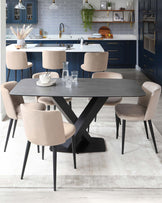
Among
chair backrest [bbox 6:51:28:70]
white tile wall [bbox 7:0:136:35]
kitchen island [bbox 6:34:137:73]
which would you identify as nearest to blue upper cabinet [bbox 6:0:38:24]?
white tile wall [bbox 7:0:136:35]

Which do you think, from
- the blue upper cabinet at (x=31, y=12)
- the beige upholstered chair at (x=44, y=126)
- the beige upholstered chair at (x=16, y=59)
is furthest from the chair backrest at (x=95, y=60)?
the blue upper cabinet at (x=31, y=12)

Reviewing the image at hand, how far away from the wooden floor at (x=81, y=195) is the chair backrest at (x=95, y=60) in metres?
3.61

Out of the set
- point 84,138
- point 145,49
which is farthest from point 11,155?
point 145,49

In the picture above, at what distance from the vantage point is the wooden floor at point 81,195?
3.05 meters

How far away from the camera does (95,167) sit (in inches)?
145

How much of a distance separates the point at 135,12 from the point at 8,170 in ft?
25.6

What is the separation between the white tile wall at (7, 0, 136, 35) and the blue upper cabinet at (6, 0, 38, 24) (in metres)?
0.18

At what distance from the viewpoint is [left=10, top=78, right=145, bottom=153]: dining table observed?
363cm

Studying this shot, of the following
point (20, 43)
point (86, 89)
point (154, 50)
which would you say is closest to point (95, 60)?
point (20, 43)

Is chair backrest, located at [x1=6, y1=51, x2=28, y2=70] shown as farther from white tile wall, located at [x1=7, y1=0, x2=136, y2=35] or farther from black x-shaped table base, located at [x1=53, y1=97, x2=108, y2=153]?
white tile wall, located at [x1=7, y1=0, x2=136, y2=35]

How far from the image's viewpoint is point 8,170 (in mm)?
3627

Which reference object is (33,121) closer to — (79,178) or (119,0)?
(79,178)

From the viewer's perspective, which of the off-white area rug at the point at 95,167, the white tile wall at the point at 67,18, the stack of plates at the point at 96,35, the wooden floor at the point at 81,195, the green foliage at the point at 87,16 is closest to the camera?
the wooden floor at the point at 81,195

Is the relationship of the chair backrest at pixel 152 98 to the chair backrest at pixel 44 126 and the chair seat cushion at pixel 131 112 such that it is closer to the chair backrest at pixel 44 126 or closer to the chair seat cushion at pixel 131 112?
the chair seat cushion at pixel 131 112
